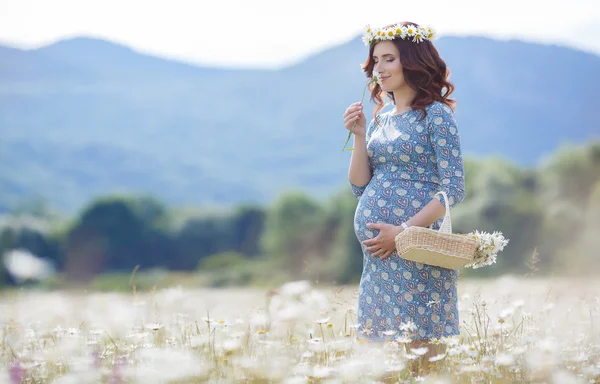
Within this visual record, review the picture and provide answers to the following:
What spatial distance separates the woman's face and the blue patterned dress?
185 millimetres

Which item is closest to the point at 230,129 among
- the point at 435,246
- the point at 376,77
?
the point at 376,77

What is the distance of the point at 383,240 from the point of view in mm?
4027

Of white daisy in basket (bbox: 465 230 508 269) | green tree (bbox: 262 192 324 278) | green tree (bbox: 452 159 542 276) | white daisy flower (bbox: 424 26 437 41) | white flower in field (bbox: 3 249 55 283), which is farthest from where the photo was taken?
green tree (bbox: 262 192 324 278)

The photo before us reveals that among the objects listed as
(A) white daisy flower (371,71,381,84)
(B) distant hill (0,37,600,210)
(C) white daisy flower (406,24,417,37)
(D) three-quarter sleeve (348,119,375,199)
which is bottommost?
(D) three-quarter sleeve (348,119,375,199)

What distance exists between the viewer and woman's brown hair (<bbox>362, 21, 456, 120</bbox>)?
412cm

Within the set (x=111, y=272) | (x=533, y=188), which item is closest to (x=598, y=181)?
(x=533, y=188)

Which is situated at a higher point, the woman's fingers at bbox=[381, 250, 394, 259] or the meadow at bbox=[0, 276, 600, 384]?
the woman's fingers at bbox=[381, 250, 394, 259]

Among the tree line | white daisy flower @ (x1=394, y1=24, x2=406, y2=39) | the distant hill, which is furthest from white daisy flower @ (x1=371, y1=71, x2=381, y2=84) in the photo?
the distant hill

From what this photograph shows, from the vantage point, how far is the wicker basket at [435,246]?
3555 mm

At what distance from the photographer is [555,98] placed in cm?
16538

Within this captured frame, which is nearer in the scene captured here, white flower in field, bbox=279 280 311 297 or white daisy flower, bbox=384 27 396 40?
white flower in field, bbox=279 280 311 297

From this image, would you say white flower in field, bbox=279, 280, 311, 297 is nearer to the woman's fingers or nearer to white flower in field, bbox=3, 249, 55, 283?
the woman's fingers

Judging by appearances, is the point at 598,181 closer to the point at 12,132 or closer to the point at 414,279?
the point at 414,279

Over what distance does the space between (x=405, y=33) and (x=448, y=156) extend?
0.76m
